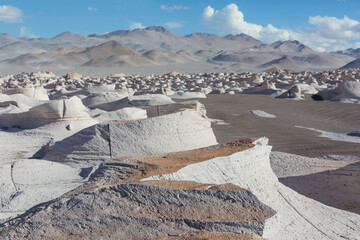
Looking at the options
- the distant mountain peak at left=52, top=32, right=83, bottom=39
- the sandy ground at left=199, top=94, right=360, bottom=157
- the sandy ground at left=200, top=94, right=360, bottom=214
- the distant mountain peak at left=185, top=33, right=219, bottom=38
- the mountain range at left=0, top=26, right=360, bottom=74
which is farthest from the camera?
the distant mountain peak at left=185, top=33, right=219, bottom=38

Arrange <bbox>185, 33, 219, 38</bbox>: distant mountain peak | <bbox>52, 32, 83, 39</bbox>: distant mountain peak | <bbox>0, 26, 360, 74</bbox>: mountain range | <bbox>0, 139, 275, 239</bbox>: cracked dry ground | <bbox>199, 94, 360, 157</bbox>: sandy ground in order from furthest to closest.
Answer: <bbox>185, 33, 219, 38</bbox>: distant mountain peak, <bbox>52, 32, 83, 39</bbox>: distant mountain peak, <bbox>0, 26, 360, 74</bbox>: mountain range, <bbox>199, 94, 360, 157</bbox>: sandy ground, <bbox>0, 139, 275, 239</bbox>: cracked dry ground

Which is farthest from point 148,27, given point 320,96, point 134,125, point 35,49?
point 134,125

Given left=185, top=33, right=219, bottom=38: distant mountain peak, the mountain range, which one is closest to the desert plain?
the mountain range

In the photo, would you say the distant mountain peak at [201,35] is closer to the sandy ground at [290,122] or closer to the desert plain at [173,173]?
the sandy ground at [290,122]

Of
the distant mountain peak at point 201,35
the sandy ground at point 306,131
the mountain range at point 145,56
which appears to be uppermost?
the distant mountain peak at point 201,35

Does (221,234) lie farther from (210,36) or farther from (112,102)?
(210,36)

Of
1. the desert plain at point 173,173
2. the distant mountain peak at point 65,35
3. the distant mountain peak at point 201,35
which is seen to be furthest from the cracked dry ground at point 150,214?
the distant mountain peak at point 201,35

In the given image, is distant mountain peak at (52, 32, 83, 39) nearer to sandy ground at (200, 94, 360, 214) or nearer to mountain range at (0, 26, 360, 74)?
mountain range at (0, 26, 360, 74)
